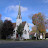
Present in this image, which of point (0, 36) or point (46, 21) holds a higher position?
point (46, 21)

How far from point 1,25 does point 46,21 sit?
65.3ft

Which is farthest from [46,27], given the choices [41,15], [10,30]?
[10,30]

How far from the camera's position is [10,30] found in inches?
1479

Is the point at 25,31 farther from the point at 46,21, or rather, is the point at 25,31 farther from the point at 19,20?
the point at 46,21

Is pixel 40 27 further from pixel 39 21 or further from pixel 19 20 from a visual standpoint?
pixel 19 20

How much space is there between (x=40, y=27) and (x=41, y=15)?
223 inches

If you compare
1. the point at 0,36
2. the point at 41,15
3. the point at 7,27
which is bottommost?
the point at 0,36

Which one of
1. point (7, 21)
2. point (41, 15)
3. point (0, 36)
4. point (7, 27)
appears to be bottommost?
point (0, 36)

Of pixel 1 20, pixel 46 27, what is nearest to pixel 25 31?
pixel 46 27

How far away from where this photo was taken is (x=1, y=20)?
137 feet

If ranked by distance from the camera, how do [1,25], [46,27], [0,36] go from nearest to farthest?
1. [1,25]
2. [0,36]
3. [46,27]

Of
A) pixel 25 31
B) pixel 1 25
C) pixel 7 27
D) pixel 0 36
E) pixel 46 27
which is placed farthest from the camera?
pixel 25 31

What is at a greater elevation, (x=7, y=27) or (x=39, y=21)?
(x=39, y=21)

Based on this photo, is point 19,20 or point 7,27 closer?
point 7,27
